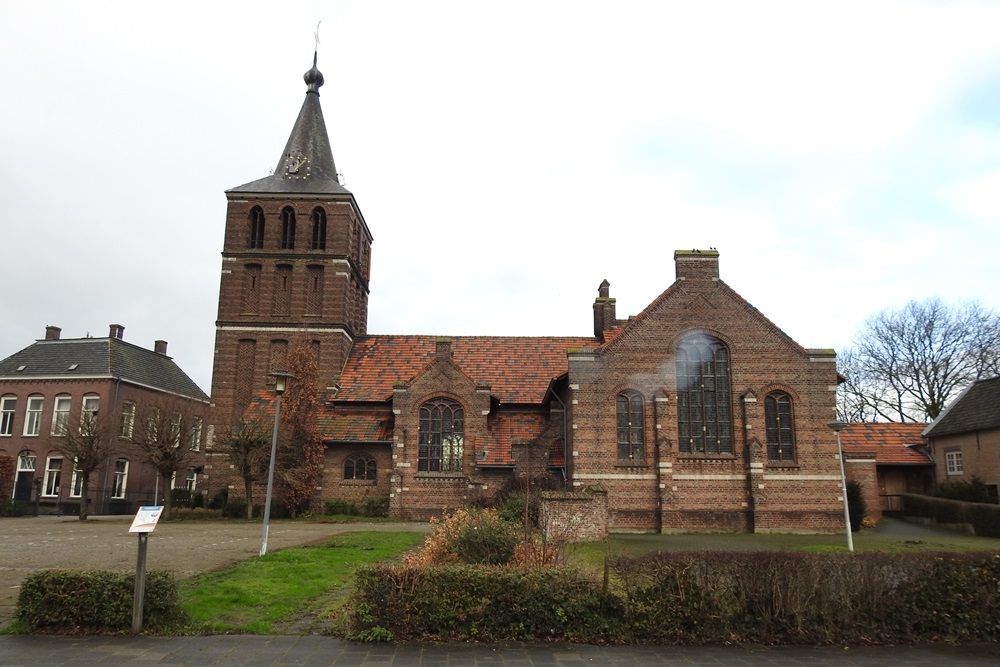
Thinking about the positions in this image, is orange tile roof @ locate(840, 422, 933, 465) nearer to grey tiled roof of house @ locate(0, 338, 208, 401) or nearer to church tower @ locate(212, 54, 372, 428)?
church tower @ locate(212, 54, 372, 428)

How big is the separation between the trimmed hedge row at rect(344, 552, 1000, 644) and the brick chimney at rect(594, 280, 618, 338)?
25643 mm

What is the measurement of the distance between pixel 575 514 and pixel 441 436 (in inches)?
499

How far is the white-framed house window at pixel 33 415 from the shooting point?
4528 cm

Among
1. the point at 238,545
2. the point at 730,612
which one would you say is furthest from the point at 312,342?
the point at 730,612

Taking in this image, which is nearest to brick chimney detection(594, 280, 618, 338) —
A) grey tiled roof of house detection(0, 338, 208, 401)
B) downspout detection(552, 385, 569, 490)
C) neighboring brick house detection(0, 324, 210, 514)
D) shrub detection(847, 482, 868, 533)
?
downspout detection(552, 385, 569, 490)

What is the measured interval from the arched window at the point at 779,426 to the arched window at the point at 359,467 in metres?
18.4

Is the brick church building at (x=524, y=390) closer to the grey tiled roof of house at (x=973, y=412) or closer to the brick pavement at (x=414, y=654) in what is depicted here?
the grey tiled roof of house at (x=973, y=412)

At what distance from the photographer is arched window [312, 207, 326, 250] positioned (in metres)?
39.6

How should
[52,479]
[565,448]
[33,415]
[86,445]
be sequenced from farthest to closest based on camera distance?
[33,415] < [52,479] < [86,445] < [565,448]

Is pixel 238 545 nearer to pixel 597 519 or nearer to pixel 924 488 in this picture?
pixel 597 519

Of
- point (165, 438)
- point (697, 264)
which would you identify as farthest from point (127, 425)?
point (697, 264)

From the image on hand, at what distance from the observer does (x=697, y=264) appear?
98.9 ft

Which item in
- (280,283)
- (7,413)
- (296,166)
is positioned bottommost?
(7,413)

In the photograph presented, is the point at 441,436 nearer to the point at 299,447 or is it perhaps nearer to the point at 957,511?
the point at 299,447
